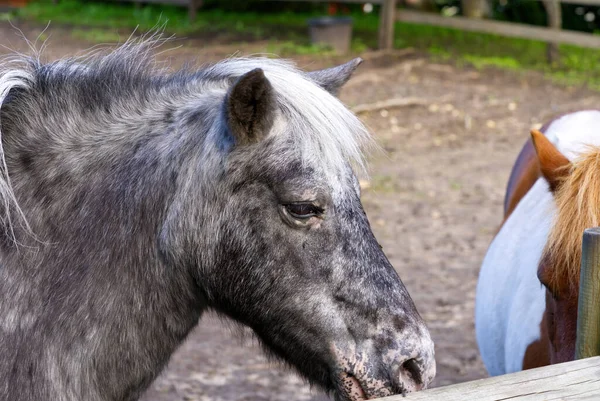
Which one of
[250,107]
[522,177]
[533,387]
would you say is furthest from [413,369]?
[522,177]

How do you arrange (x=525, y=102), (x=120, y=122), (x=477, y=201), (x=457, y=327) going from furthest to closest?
(x=525, y=102), (x=477, y=201), (x=457, y=327), (x=120, y=122)

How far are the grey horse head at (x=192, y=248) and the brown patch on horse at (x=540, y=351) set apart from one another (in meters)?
0.92

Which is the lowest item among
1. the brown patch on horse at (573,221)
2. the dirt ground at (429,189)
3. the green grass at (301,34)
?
the dirt ground at (429,189)

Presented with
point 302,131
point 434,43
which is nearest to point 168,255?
point 302,131

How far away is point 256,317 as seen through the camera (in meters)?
2.27

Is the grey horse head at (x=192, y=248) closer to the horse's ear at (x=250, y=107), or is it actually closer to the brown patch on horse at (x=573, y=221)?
the horse's ear at (x=250, y=107)

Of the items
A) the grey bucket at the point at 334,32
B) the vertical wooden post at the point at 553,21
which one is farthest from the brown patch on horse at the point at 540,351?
the vertical wooden post at the point at 553,21

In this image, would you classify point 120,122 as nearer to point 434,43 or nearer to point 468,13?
point 434,43

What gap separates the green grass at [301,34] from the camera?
12.7 meters

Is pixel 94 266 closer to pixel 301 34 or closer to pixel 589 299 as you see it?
pixel 589 299

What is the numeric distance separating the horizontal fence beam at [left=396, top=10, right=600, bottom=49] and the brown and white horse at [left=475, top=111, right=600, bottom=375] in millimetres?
8626

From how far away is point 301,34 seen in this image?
599 inches

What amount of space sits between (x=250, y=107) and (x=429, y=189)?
18.6 feet

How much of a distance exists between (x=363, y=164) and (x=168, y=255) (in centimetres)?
Answer: 66
